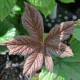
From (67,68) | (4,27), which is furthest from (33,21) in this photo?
(4,27)

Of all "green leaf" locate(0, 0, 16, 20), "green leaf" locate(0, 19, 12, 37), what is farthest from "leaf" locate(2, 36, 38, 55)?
"green leaf" locate(0, 19, 12, 37)

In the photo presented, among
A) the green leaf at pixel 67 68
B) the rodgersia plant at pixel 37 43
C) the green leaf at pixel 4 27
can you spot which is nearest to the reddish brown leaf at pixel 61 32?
the rodgersia plant at pixel 37 43

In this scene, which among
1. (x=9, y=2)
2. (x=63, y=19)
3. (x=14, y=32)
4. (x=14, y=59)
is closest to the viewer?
(x=9, y=2)

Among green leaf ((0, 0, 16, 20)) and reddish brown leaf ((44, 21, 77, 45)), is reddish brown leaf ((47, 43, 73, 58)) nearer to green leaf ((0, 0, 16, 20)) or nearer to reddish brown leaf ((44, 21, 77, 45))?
reddish brown leaf ((44, 21, 77, 45))

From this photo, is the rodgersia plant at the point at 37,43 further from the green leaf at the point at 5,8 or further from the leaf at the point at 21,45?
the green leaf at the point at 5,8

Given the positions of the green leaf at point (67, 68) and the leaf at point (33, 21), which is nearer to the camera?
the leaf at point (33, 21)

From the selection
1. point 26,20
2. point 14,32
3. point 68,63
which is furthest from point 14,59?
point 26,20

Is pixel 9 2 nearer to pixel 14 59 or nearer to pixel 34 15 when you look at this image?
pixel 34 15
